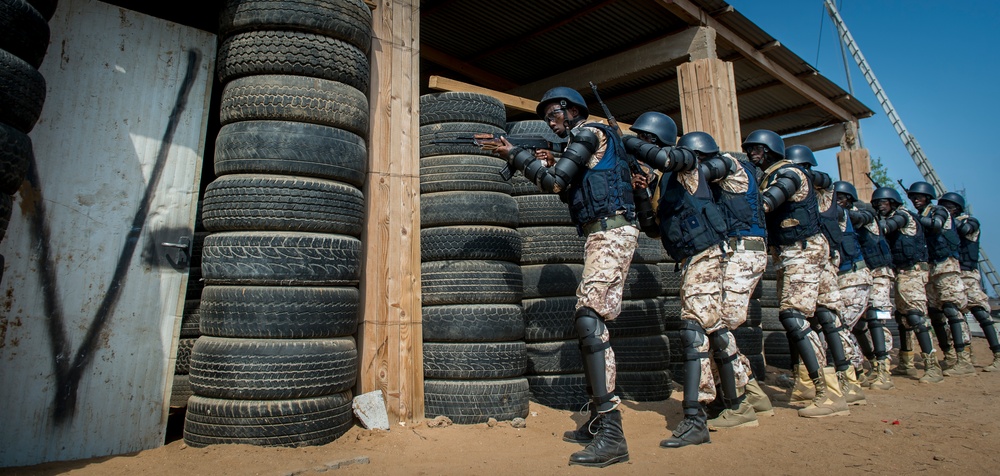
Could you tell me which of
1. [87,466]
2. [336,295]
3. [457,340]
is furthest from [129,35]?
[457,340]

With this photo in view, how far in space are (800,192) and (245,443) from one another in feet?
17.2

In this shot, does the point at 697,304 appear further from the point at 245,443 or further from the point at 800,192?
the point at 245,443

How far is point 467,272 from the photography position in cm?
471

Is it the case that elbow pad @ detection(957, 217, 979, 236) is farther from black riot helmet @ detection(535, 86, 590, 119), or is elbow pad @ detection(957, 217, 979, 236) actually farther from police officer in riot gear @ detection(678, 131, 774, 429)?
black riot helmet @ detection(535, 86, 590, 119)

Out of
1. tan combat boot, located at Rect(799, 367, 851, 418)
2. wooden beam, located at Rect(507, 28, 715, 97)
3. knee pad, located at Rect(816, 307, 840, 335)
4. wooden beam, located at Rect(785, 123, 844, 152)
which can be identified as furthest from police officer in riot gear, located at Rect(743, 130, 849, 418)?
wooden beam, located at Rect(785, 123, 844, 152)

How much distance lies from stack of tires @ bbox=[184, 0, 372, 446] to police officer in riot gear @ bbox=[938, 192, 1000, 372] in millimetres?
9269

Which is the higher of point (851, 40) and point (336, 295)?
point (851, 40)

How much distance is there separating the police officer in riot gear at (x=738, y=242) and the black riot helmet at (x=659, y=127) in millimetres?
162

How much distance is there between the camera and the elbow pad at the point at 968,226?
357 inches

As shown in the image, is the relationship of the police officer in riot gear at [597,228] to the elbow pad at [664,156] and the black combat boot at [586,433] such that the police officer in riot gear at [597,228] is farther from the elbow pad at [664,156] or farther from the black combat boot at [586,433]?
the elbow pad at [664,156]

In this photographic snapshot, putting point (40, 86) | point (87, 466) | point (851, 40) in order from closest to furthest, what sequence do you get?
point (40, 86) < point (87, 466) < point (851, 40)

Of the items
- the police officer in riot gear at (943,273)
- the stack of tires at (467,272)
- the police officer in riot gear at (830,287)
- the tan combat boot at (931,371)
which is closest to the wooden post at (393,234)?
the stack of tires at (467,272)

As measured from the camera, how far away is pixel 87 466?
3.34 metres

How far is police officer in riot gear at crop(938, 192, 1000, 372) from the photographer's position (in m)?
8.79
